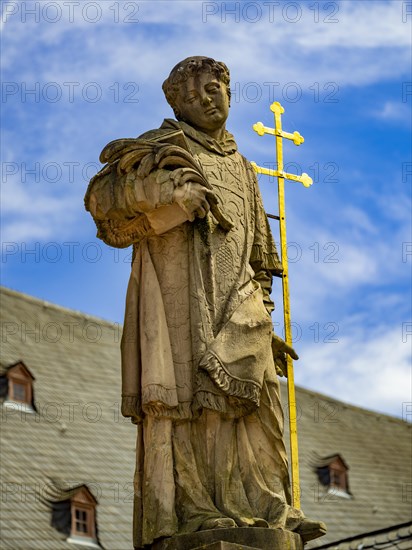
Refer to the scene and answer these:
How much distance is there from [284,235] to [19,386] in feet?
76.4

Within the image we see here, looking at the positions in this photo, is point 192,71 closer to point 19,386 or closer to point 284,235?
point 284,235

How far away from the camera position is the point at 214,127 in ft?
38.8

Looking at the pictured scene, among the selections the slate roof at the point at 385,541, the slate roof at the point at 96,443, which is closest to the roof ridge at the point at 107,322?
the slate roof at the point at 96,443

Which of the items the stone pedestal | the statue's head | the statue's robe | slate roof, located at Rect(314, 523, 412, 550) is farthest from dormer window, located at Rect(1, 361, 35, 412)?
the stone pedestal

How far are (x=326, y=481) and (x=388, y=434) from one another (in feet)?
27.0

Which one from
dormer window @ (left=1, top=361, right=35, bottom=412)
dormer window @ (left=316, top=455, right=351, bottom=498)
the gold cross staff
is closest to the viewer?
the gold cross staff

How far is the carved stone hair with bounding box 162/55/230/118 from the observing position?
1170 centimetres

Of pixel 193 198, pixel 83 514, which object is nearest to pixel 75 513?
pixel 83 514

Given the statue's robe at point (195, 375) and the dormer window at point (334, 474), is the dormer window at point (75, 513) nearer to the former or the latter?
the dormer window at point (334, 474)

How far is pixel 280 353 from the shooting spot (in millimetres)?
11773

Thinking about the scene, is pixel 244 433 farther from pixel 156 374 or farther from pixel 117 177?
pixel 117 177

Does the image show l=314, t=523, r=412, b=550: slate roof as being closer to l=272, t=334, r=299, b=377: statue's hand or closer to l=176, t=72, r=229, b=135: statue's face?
l=272, t=334, r=299, b=377: statue's hand

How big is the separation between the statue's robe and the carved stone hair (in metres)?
0.51

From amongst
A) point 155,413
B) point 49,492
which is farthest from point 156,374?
point 49,492
